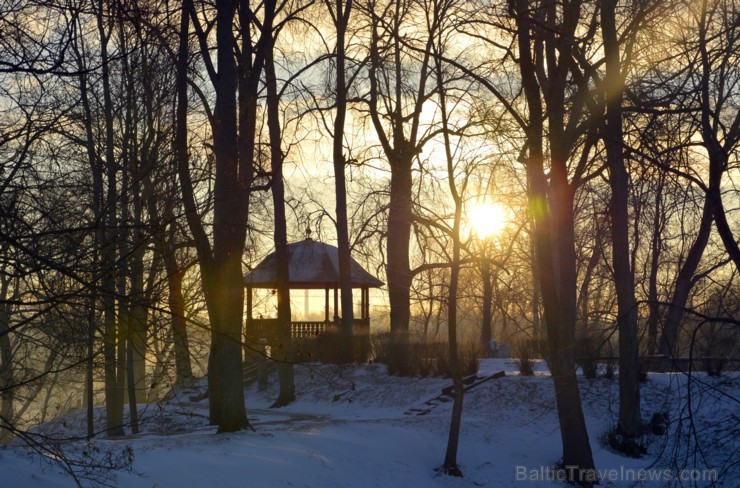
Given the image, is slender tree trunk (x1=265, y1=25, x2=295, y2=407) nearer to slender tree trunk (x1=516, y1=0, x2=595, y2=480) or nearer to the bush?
the bush

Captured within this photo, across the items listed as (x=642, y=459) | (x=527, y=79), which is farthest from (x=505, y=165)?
(x=642, y=459)

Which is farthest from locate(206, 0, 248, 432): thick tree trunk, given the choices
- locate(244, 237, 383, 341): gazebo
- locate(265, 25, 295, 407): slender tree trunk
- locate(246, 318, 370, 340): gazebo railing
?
locate(244, 237, 383, 341): gazebo

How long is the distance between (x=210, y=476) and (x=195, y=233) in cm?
454

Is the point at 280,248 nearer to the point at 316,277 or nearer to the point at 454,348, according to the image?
the point at 316,277

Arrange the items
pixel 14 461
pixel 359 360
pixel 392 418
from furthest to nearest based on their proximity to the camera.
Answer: pixel 359 360 < pixel 392 418 < pixel 14 461

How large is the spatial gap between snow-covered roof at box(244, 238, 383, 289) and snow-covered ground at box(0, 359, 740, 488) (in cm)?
698

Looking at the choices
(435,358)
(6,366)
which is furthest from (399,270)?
(6,366)

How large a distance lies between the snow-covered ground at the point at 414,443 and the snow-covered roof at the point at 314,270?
6.98 m

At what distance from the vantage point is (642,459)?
1388 centimetres

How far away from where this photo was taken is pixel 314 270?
28797 millimetres

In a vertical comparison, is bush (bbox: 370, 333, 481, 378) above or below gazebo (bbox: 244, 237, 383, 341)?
below

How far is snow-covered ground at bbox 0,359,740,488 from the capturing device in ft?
28.0

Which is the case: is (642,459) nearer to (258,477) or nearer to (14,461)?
(258,477)

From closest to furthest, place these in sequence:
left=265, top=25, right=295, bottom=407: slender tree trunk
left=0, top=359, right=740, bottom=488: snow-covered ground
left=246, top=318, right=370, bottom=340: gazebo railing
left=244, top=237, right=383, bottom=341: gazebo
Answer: left=0, top=359, right=740, bottom=488: snow-covered ground, left=265, top=25, right=295, bottom=407: slender tree trunk, left=246, top=318, right=370, bottom=340: gazebo railing, left=244, top=237, right=383, bottom=341: gazebo
